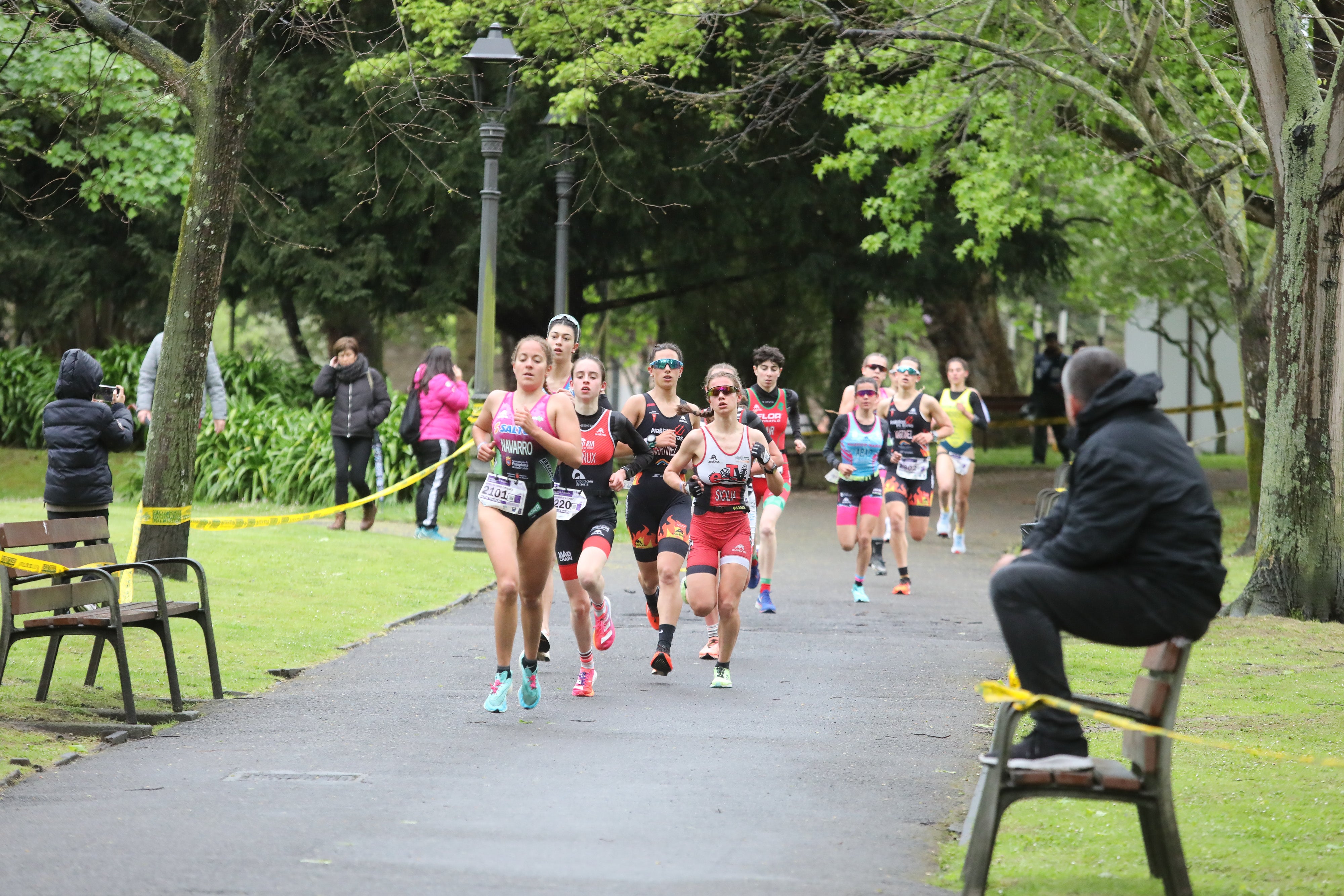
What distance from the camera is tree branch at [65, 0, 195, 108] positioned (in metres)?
10.9

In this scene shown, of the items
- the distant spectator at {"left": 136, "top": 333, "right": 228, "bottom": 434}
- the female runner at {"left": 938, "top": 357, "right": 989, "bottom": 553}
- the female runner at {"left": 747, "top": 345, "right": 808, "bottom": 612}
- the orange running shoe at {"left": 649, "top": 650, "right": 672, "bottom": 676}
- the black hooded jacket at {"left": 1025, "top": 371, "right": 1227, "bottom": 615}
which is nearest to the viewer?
the black hooded jacket at {"left": 1025, "top": 371, "right": 1227, "bottom": 615}

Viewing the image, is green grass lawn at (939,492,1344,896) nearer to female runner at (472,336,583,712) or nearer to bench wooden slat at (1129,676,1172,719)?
bench wooden slat at (1129,676,1172,719)

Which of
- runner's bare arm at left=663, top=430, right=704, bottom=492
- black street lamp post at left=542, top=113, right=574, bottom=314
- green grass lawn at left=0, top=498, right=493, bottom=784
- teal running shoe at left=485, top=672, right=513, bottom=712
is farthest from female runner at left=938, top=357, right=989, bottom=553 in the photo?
teal running shoe at left=485, top=672, right=513, bottom=712

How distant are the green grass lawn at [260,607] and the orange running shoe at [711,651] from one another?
228cm

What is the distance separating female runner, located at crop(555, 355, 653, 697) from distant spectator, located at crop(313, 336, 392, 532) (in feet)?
28.3

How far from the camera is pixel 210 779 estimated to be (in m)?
6.49

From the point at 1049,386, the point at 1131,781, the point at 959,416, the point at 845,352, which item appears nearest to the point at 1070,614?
the point at 1131,781

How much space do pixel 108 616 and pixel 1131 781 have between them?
5002 millimetres

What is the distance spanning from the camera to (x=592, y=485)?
925 cm

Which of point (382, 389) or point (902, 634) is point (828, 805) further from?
point (382, 389)

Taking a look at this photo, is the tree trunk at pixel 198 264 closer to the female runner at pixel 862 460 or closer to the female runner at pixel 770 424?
the female runner at pixel 770 424

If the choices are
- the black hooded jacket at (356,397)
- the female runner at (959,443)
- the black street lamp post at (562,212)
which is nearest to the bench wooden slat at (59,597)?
the black hooded jacket at (356,397)

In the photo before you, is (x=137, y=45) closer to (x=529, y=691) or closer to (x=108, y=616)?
(x=108, y=616)

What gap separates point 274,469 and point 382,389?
138 inches
